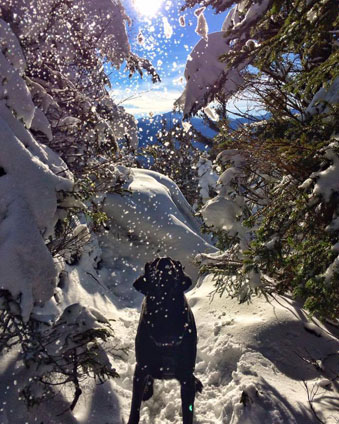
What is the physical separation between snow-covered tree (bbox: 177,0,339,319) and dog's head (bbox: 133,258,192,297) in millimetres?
750

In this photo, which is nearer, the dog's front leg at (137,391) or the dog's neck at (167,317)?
the dog's neck at (167,317)

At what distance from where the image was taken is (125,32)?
25.7ft

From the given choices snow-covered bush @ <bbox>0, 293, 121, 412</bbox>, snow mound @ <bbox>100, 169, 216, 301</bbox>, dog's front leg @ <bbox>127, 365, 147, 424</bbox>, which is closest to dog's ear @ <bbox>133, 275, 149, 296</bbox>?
snow-covered bush @ <bbox>0, 293, 121, 412</bbox>

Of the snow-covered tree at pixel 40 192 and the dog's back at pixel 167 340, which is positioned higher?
the snow-covered tree at pixel 40 192

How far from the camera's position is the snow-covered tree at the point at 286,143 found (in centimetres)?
305

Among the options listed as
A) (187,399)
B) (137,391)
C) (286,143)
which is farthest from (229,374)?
(286,143)

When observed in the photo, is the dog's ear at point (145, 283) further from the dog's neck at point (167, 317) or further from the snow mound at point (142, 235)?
the snow mound at point (142, 235)

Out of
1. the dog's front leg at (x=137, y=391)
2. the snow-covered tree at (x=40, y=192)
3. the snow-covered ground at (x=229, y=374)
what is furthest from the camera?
the dog's front leg at (x=137, y=391)

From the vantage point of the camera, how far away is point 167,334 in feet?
11.9

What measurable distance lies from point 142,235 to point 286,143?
419 inches

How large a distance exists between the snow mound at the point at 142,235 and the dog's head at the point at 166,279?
26.1ft

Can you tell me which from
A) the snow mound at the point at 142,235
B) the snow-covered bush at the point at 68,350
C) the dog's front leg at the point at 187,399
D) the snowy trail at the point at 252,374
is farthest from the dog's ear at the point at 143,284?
the snow mound at the point at 142,235

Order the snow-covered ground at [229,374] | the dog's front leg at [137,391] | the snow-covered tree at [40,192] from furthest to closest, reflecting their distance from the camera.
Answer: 1. the dog's front leg at [137,391]
2. the snow-covered ground at [229,374]
3. the snow-covered tree at [40,192]

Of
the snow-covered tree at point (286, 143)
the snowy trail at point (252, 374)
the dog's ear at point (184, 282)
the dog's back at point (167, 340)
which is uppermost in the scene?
the snow-covered tree at point (286, 143)
